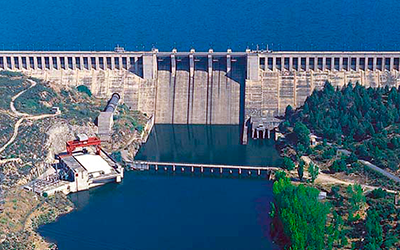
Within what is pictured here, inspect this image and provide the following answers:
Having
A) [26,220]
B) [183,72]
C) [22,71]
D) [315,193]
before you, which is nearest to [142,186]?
[26,220]

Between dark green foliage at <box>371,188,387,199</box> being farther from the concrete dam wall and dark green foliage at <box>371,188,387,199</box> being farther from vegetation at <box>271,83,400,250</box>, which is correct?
the concrete dam wall

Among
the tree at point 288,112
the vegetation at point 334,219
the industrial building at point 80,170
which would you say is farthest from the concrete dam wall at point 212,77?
the vegetation at point 334,219

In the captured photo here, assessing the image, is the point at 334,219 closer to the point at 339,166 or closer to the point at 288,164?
the point at 339,166

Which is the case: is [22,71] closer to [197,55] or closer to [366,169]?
[197,55]

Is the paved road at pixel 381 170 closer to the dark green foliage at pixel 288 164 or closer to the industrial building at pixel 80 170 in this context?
the dark green foliage at pixel 288 164

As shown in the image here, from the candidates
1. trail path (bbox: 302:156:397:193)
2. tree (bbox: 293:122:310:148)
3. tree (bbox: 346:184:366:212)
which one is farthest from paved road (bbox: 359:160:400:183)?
tree (bbox: 293:122:310:148)

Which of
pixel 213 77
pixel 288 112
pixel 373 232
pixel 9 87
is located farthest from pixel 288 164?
pixel 9 87
